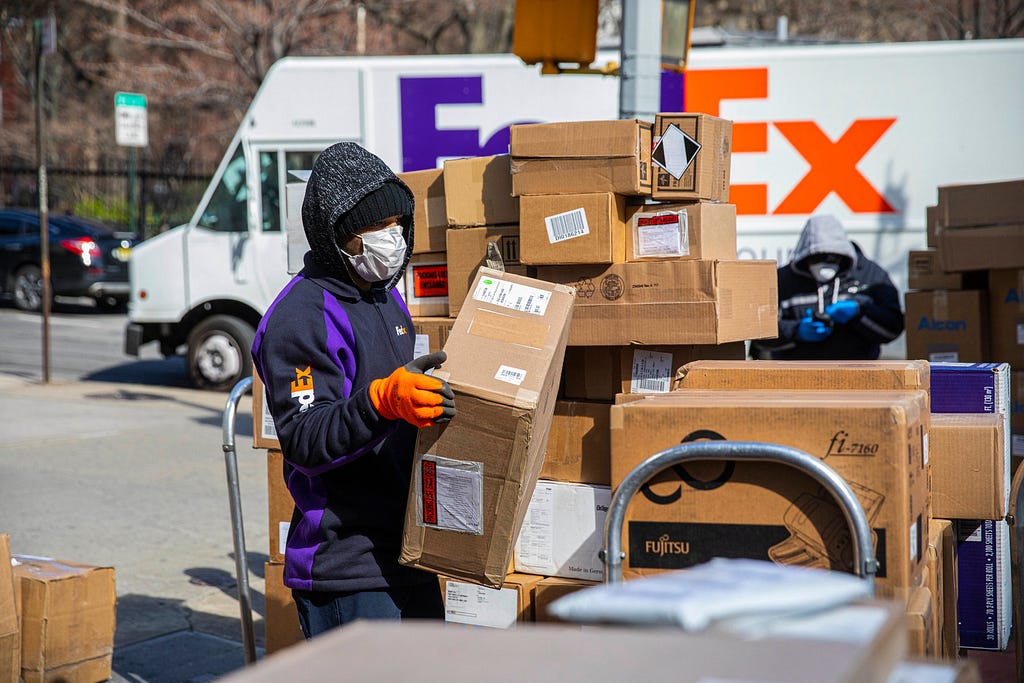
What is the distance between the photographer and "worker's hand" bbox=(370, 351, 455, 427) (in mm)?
2500

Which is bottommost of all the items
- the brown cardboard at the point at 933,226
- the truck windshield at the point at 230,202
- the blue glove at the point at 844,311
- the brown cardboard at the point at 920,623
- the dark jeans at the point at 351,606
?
the dark jeans at the point at 351,606

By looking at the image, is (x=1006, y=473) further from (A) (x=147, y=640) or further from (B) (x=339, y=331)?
(A) (x=147, y=640)

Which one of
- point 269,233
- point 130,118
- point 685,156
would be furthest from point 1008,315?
point 130,118

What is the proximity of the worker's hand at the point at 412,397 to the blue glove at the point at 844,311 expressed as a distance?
3.63m

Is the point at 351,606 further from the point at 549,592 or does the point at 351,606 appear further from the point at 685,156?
the point at 685,156

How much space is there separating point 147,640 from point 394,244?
2913mm

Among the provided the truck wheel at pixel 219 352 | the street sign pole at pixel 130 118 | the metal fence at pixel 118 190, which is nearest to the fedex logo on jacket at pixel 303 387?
the truck wheel at pixel 219 352

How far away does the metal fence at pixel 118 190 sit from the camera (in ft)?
78.1

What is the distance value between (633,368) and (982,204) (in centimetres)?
240

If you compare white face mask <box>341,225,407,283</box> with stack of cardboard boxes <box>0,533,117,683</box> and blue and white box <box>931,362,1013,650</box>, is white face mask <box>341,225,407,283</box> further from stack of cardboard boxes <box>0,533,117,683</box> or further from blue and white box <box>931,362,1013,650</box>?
stack of cardboard boxes <box>0,533,117,683</box>

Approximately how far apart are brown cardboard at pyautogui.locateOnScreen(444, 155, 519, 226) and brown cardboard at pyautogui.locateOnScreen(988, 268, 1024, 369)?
2.65 m

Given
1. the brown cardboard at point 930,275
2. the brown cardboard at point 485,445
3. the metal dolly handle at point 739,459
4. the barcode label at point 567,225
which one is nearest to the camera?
the metal dolly handle at point 739,459

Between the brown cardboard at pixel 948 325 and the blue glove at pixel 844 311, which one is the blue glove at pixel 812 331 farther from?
the brown cardboard at pixel 948 325

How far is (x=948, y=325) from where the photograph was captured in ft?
17.4
